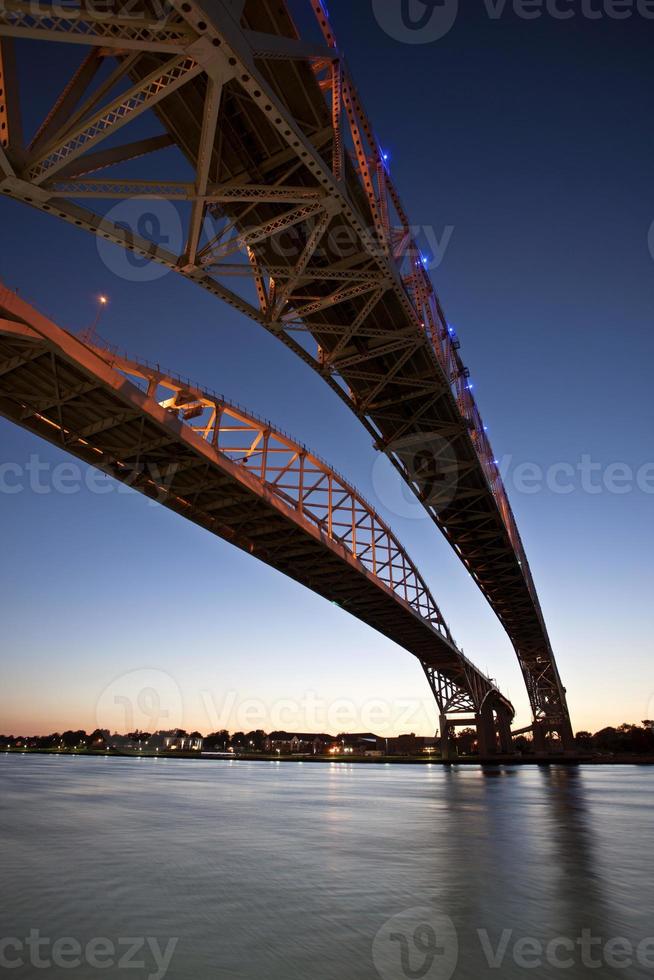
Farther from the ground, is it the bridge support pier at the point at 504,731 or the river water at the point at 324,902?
the river water at the point at 324,902

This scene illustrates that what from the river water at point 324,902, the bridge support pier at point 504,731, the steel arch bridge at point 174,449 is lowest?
the bridge support pier at point 504,731

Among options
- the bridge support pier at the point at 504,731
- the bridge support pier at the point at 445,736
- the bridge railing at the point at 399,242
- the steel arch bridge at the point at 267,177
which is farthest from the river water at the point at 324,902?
the bridge support pier at the point at 504,731

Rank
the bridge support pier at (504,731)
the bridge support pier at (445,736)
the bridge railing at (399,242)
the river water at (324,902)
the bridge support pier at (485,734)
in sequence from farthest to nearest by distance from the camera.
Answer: the bridge support pier at (504,731) < the bridge support pier at (445,736) < the bridge support pier at (485,734) < the bridge railing at (399,242) < the river water at (324,902)

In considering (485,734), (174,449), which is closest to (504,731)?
(485,734)

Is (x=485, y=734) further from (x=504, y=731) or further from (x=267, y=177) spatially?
(x=267, y=177)

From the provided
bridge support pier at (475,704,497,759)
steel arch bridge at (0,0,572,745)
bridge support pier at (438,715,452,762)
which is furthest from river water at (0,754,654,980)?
bridge support pier at (438,715,452,762)

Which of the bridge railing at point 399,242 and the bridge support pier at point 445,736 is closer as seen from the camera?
the bridge railing at point 399,242

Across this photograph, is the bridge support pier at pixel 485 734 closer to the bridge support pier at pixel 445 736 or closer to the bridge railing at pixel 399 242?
the bridge support pier at pixel 445 736

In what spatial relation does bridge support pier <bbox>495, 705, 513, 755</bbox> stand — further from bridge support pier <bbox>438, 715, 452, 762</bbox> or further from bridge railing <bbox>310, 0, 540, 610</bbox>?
bridge railing <bbox>310, 0, 540, 610</bbox>
